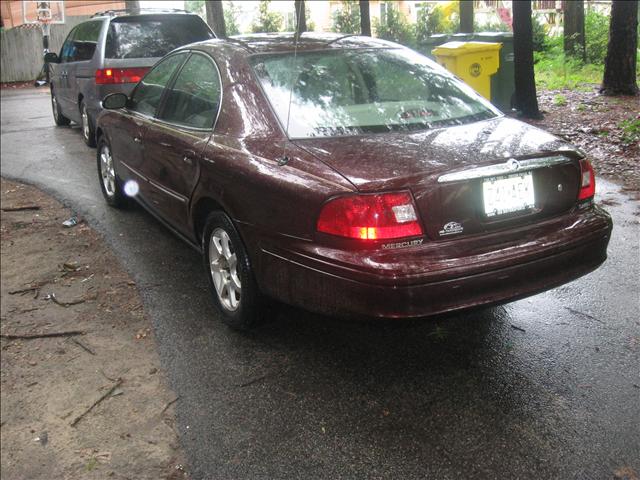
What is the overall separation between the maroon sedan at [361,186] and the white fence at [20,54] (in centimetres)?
2324

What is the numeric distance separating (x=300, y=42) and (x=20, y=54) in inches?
950

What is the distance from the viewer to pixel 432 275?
9.70 feet

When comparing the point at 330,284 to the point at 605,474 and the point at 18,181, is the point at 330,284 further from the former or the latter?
the point at 18,181

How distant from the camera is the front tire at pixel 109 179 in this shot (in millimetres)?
6355

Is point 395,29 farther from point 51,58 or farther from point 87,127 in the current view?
point 87,127

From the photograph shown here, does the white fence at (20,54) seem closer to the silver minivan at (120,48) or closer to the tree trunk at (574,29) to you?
the silver minivan at (120,48)

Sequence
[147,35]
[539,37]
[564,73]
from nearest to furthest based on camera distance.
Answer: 1. [147,35]
2. [564,73]
3. [539,37]

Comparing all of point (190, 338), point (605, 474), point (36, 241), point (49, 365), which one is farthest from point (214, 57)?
point (605, 474)

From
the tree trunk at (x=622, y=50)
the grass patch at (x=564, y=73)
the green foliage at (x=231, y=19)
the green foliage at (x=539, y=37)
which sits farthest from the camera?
the green foliage at (x=231, y=19)

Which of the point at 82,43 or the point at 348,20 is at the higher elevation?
the point at 348,20

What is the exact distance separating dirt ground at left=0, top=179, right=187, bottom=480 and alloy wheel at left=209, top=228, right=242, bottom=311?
0.52 m

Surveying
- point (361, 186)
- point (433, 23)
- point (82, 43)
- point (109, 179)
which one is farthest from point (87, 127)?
point (433, 23)

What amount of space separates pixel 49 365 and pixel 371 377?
192cm

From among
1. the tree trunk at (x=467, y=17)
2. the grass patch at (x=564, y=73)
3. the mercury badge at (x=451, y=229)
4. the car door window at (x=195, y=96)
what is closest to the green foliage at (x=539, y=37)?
the grass patch at (x=564, y=73)
